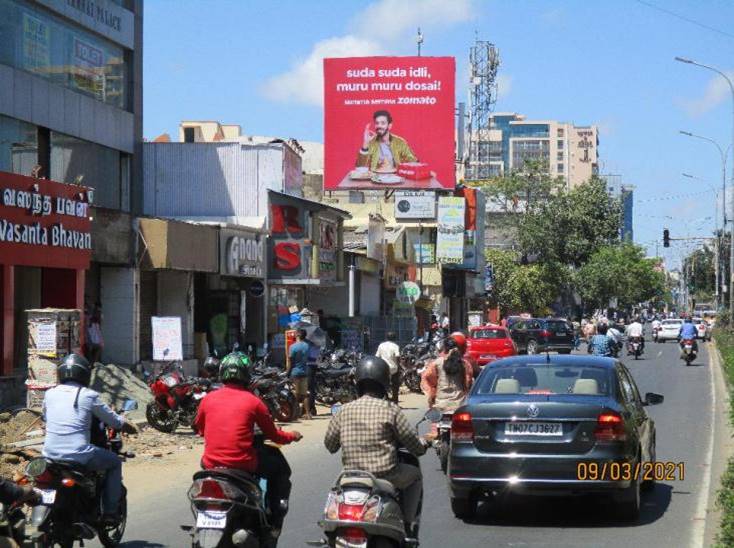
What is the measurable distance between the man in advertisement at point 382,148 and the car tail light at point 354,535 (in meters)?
42.9

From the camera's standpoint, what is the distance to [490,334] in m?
39.2

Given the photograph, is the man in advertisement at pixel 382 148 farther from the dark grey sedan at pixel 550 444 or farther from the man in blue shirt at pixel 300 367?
the dark grey sedan at pixel 550 444

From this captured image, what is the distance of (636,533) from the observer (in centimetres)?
1047

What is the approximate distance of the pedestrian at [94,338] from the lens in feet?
82.0

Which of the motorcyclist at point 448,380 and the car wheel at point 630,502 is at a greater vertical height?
the motorcyclist at point 448,380

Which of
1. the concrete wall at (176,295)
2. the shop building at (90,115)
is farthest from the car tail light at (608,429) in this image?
the concrete wall at (176,295)

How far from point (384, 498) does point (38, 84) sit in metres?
22.0

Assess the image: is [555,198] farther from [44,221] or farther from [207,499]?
[207,499]

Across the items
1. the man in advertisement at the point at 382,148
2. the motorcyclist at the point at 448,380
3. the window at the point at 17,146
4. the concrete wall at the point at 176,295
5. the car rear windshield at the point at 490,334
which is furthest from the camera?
the man in advertisement at the point at 382,148

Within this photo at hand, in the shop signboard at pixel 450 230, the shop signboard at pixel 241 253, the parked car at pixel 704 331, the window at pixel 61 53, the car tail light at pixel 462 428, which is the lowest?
the parked car at pixel 704 331

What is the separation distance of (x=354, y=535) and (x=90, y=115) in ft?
80.4

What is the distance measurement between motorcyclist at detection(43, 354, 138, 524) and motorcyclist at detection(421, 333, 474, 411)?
5.42 m

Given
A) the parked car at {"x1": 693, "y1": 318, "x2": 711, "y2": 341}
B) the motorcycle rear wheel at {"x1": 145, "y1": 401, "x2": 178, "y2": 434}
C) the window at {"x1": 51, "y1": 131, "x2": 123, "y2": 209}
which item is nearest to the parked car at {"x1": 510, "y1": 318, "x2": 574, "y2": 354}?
the parked car at {"x1": 693, "y1": 318, "x2": 711, "y2": 341}
